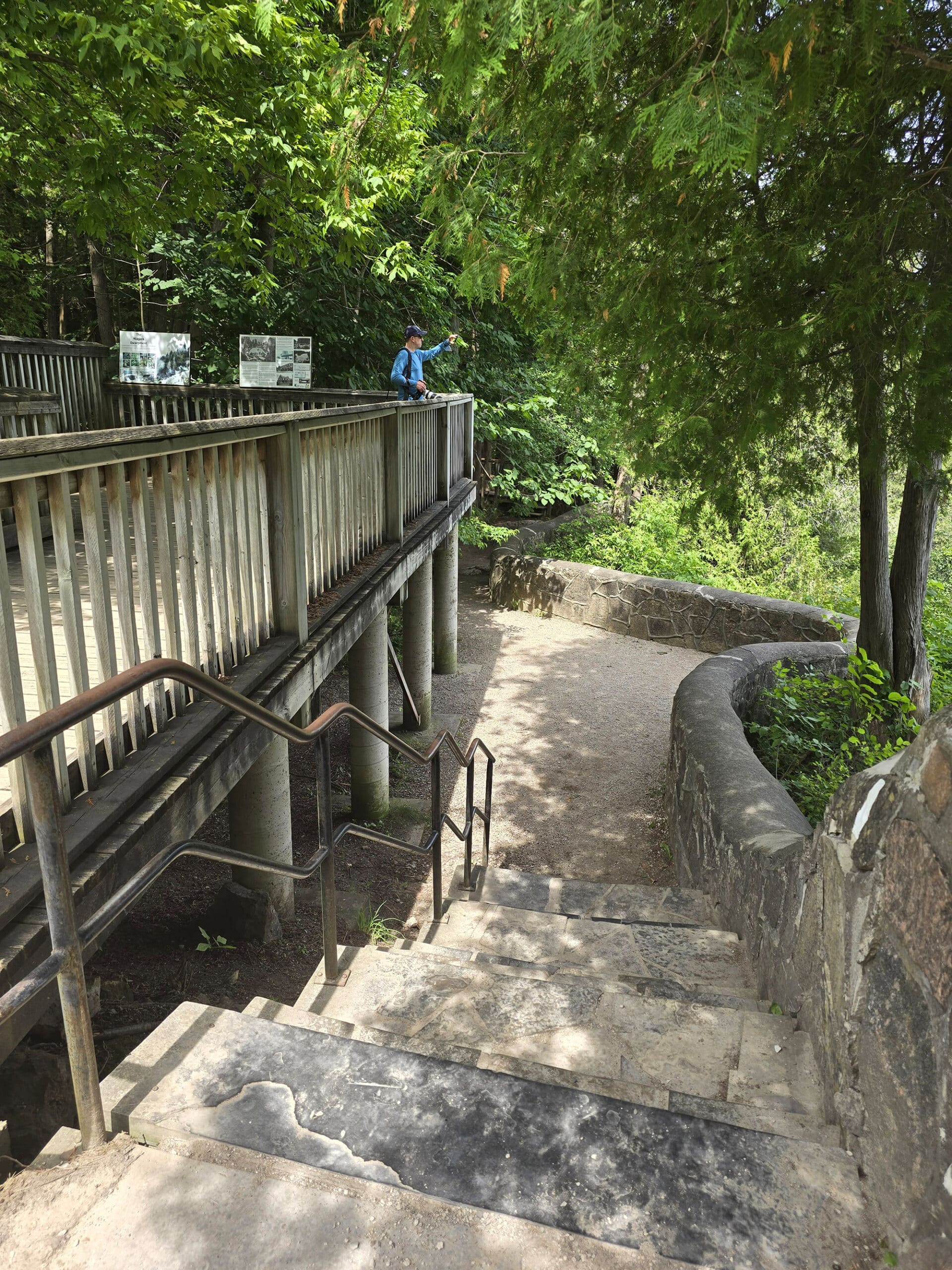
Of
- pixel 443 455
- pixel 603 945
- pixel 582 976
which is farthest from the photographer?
pixel 443 455

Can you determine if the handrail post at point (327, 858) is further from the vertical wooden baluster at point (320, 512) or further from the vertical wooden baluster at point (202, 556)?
the vertical wooden baluster at point (320, 512)

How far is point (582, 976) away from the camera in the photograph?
393cm

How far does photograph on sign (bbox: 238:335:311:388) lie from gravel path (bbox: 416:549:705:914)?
166 inches

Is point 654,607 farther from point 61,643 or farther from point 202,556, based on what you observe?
point 202,556

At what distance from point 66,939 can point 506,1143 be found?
1009 mm

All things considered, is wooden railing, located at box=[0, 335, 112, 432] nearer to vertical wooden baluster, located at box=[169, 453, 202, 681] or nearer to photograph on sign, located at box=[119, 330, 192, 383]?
photograph on sign, located at box=[119, 330, 192, 383]

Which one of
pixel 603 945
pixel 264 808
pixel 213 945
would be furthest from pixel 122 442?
pixel 213 945

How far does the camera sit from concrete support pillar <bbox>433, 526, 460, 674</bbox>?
11367 millimetres

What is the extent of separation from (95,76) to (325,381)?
4.96m

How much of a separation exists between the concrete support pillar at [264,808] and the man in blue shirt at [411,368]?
4.63 meters

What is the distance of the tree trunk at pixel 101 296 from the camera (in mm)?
14859

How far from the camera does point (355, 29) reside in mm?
11938

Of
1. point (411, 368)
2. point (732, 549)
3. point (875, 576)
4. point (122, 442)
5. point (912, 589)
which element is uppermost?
point (411, 368)

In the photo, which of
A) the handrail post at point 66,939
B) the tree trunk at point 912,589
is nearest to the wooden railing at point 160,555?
the handrail post at point 66,939
